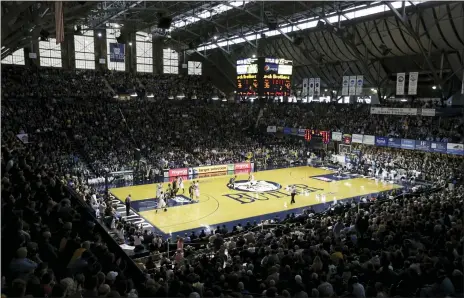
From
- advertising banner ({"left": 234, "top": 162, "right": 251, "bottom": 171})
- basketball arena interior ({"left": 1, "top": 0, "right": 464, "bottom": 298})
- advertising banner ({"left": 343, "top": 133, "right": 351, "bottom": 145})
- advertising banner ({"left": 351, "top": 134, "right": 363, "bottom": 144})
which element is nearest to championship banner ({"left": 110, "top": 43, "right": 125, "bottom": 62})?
basketball arena interior ({"left": 1, "top": 0, "right": 464, "bottom": 298})

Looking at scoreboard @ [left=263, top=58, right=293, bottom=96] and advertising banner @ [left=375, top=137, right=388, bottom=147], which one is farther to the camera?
advertising banner @ [left=375, top=137, right=388, bottom=147]

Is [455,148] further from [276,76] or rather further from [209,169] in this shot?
[209,169]

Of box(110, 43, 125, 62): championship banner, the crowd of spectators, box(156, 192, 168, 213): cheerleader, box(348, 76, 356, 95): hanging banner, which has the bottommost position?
box(156, 192, 168, 213): cheerleader

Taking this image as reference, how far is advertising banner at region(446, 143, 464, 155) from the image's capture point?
30.8 meters

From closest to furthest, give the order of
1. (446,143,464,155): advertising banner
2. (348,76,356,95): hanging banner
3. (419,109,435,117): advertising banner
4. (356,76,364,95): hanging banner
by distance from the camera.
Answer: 1. (446,143,464,155): advertising banner
2. (419,109,435,117): advertising banner
3. (356,76,364,95): hanging banner
4. (348,76,356,95): hanging banner

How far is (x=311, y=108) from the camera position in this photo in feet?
159

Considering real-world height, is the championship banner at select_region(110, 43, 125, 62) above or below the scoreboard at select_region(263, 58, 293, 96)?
above

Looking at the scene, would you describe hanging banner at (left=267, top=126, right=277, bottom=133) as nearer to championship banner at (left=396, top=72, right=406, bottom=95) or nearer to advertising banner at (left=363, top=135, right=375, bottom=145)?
advertising banner at (left=363, top=135, right=375, bottom=145)

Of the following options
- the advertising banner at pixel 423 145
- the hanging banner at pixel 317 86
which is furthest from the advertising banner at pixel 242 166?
the advertising banner at pixel 423 145

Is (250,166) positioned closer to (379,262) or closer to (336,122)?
(336,122)

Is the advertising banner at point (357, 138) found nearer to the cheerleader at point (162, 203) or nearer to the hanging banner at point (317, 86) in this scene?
the hanging banner at point (317, 86)

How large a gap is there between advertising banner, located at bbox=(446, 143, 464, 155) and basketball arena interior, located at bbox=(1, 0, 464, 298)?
11 cm

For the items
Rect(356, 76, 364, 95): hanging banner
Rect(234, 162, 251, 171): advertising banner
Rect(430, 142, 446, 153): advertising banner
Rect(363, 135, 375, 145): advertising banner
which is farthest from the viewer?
Rect(363, 135, 375, 145): advertising banner

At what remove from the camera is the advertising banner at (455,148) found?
101 ft
